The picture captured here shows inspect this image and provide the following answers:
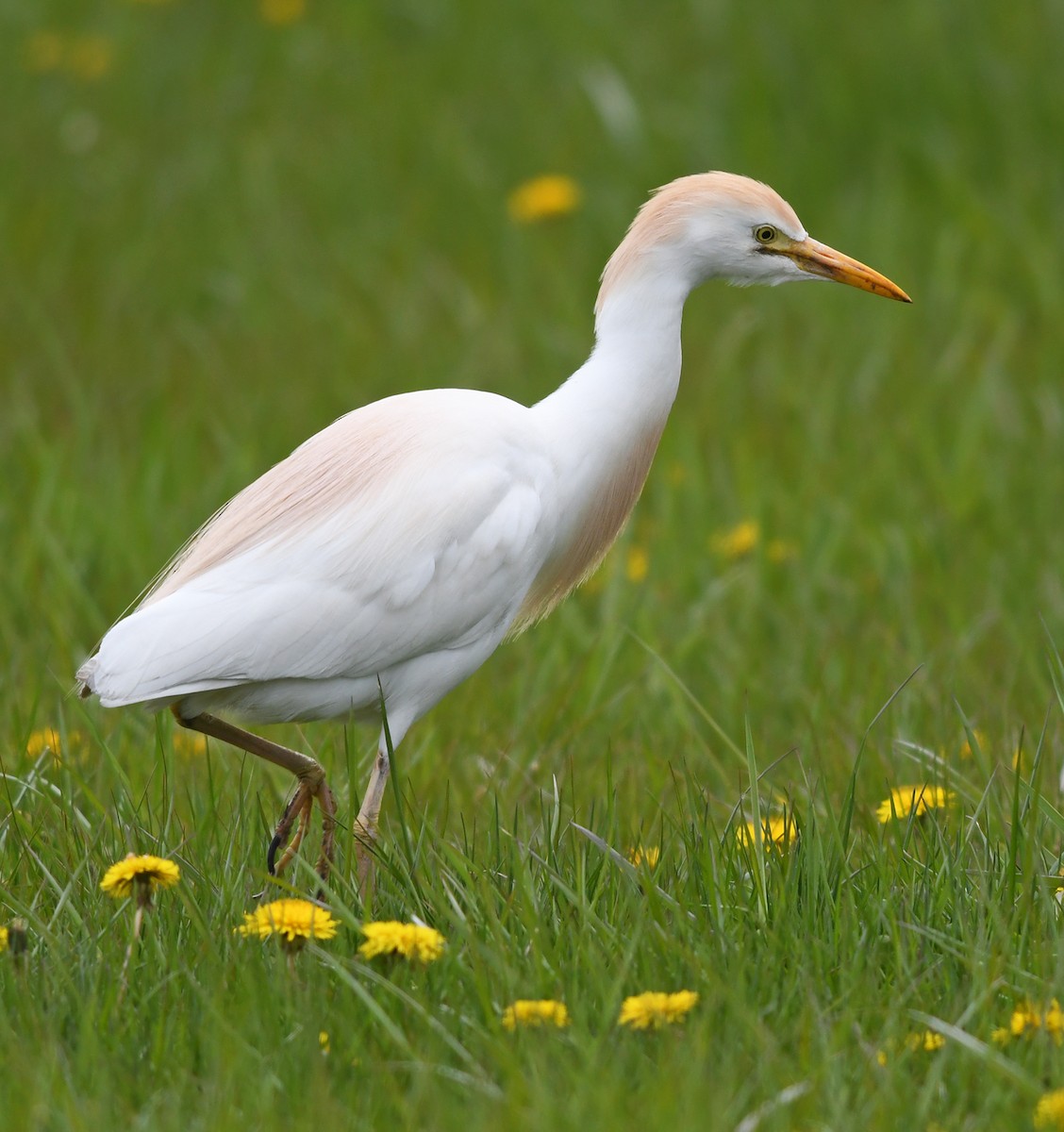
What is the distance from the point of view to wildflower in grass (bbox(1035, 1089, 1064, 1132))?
2.29 meters

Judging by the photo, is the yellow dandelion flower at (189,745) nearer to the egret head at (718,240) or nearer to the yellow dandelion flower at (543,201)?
the egret head at (718,240)

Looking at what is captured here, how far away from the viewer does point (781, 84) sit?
26.9ft

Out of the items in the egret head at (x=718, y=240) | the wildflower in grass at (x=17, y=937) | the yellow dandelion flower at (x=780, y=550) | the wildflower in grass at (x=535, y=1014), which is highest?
the egret head at (x=718, y=240)

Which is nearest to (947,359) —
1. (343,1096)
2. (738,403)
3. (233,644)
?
(738,403)

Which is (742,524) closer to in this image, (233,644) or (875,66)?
(233,644)

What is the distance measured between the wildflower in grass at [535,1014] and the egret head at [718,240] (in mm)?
1584

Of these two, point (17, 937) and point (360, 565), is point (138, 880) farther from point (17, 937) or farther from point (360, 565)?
point (360, 565)

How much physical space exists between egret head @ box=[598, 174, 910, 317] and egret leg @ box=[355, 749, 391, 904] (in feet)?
3.58

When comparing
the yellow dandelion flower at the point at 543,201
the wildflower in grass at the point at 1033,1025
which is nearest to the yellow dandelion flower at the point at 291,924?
the wildflower in grass at the point at 1033,1025

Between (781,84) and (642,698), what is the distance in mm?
4475

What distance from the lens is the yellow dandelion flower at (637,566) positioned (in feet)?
18.1

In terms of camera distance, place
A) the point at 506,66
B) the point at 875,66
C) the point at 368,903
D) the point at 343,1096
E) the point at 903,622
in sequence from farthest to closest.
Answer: the point at 506,66, the point at 875,66, the point at 903,622, the point at 368,903, the point at 343,1096

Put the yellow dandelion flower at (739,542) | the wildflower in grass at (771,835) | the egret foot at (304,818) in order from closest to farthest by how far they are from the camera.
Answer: the wildflower in grass at (771,835) < the egret foot at (304,818) < the yellow dandelion flower at (739,542)

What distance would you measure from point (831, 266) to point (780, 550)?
2.01m
